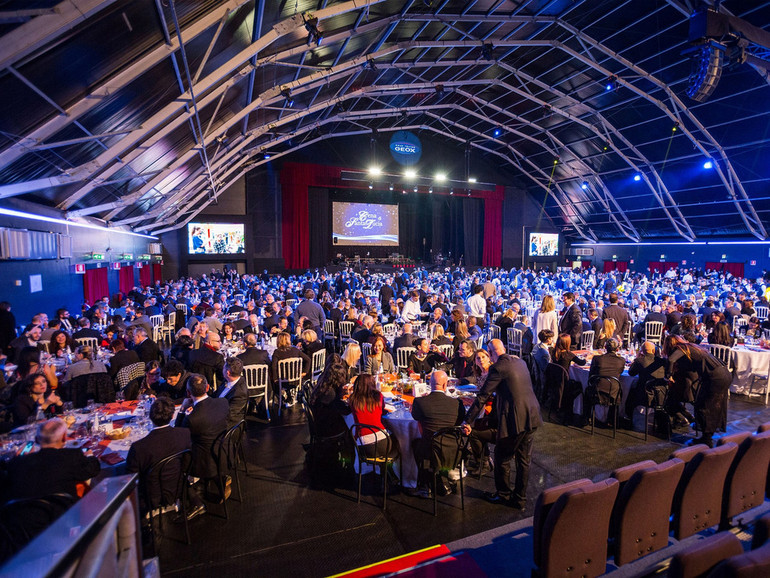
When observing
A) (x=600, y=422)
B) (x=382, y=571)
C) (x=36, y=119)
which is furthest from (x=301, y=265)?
(x=382, y=571)

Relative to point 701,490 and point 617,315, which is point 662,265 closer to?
point 617,315

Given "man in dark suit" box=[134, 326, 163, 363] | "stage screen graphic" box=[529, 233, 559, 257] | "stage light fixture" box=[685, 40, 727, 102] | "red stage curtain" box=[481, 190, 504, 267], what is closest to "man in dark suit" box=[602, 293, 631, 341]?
"stage light fixture" box=[685, 40, 727, 102]

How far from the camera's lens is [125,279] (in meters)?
16.0

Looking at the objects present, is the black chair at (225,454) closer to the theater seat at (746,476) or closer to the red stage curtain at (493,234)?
the theater seat at (746,476)

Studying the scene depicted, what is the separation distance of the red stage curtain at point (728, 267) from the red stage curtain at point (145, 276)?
2954 centimetres

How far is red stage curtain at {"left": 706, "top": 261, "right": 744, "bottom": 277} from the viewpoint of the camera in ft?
71.3

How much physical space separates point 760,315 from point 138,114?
50.9ft

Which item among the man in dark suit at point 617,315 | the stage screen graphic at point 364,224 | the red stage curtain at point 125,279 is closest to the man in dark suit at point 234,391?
the man in dark suit at point 617,315

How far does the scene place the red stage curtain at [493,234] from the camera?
28312 millimetres

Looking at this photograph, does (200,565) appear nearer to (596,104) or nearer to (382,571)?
(382,571)

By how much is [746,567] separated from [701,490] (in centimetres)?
171

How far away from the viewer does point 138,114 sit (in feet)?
24.6

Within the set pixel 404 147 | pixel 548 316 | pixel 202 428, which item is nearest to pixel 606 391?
pixel 548 316

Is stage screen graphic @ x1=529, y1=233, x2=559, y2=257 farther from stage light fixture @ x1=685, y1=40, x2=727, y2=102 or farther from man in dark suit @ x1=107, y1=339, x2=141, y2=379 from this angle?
man in dark suit @ x1=107, y1=339, x2=141, y2=379
